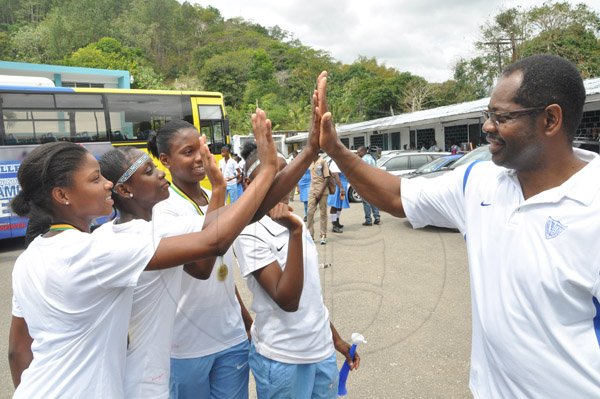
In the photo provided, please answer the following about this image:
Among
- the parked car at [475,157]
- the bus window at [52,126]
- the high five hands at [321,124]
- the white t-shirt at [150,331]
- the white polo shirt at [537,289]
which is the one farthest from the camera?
the bus window at [52,126]

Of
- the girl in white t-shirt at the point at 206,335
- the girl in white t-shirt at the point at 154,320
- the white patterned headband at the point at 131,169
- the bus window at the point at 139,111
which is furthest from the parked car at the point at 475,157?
the girl in white t-shirt at the point at 154,320

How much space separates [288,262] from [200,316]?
0.52 meters

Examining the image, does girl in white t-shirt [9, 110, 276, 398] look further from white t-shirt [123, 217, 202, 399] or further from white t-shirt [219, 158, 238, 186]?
white t-shirt [219, 158, 238, 186]

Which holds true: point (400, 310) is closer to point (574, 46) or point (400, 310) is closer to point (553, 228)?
point (553, 228)

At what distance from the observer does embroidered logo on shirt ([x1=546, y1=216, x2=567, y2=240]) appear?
120 cm

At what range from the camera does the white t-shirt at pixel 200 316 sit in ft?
6.27

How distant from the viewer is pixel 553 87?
1.34 m

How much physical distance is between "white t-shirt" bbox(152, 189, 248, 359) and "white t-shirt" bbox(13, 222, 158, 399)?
572mm

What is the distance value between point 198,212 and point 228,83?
19.1 meters

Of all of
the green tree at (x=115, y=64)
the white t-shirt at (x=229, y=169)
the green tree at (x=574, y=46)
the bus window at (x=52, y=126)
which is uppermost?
the green tree at (x=115, y=64)

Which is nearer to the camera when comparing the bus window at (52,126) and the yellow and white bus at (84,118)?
the yellow and white bus at (84,118)

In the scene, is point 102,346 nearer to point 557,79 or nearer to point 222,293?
point 222,293

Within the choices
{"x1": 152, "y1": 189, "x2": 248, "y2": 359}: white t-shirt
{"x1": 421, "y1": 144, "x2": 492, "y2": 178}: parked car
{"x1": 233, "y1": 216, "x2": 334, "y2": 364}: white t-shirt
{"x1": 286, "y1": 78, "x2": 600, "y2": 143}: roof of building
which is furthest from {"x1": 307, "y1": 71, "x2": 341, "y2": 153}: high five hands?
{"x1": 286, "y1": 78, "x2": 600, "y2": 143}: roof of building

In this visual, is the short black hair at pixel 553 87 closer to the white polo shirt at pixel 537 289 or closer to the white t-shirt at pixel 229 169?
the white polo shirt at pixel 537 289
